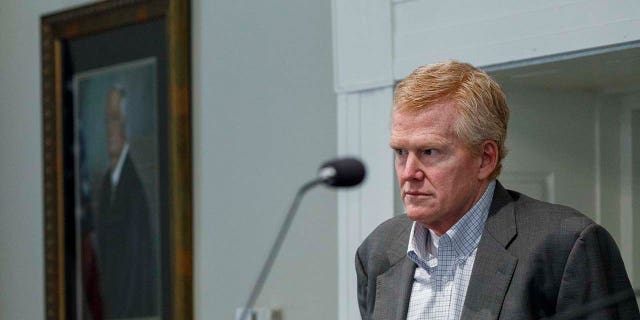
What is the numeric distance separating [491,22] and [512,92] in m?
0.33

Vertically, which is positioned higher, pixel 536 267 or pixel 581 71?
pixel 581 71

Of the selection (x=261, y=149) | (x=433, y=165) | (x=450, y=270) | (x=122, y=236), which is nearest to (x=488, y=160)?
(x=433, y=165)

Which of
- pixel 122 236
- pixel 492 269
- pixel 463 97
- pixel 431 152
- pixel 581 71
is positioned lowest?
pixel 122 236

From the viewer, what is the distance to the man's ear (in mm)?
2355

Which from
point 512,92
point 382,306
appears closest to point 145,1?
point 512,92

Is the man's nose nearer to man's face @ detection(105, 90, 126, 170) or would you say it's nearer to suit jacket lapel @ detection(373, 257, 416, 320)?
suit jacket lapel @ detection(373, 257, 416, 320)

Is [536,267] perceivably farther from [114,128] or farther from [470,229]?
[114,128]

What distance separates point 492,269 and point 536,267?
0.09m

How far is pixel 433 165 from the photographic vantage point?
91.7 inches

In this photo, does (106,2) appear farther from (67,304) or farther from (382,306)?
(382,306)

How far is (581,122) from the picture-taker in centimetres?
364

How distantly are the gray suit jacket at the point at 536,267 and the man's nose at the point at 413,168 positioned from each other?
16 cm

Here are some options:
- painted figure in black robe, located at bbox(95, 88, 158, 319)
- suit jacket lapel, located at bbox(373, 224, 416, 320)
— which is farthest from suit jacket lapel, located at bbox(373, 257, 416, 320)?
painted figure in black robe, located at bbox(95, 88, 158, 319)

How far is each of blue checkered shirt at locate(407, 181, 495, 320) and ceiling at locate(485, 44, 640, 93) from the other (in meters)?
0.84
